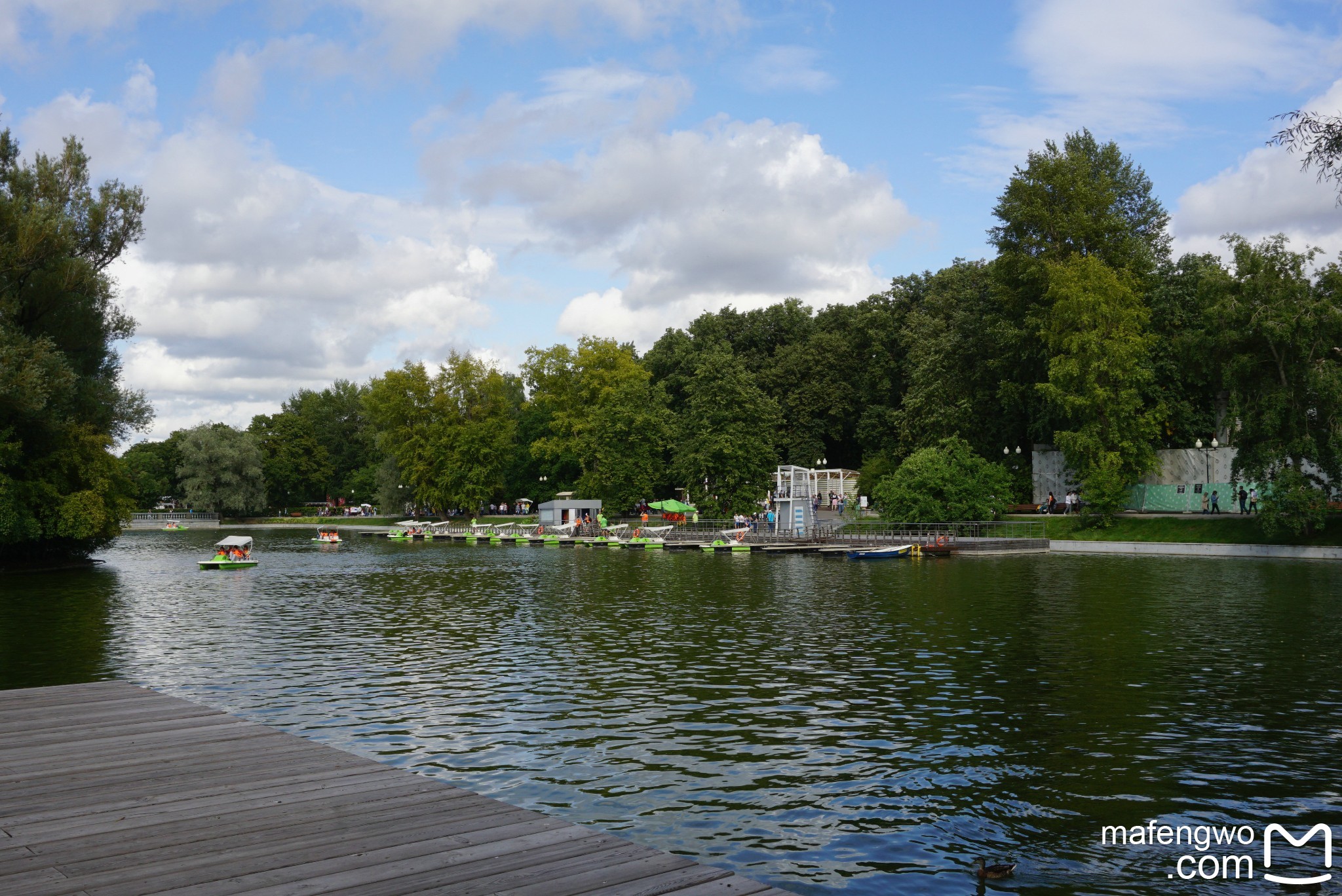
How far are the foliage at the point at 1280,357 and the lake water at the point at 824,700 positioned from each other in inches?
411

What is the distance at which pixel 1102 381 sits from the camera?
6122cm

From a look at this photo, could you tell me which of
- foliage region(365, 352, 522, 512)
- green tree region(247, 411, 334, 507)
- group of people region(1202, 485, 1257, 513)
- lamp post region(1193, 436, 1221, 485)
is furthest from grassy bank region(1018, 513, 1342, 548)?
green tree region(247, 411, 334, 507)

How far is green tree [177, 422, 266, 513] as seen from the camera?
124m

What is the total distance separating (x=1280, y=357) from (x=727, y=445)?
36975 mm

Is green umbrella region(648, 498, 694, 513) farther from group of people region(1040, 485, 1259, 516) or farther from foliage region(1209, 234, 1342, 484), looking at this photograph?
foliage region(1209, 234, 1342, 484)

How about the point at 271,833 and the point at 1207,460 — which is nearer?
the point at 271,833

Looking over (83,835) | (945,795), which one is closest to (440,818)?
(83,835)

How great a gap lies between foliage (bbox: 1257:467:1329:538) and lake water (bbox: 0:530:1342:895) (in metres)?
8.12

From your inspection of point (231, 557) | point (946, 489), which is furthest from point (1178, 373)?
point (231, 557)

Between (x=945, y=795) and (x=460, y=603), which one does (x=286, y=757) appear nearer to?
(x=945, y=795)

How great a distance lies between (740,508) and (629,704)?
2337 inches

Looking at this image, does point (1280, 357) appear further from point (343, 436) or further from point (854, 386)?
point (343, 436)

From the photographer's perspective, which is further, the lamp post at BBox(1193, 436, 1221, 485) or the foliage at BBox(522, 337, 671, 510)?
the foliage at BBox(522, 337, 671, 510)

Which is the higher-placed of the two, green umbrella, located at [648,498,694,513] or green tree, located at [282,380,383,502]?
green tree, located at [282,380,383,502]
